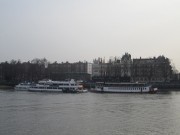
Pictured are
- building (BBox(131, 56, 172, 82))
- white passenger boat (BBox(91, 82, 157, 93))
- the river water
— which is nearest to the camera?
the river water

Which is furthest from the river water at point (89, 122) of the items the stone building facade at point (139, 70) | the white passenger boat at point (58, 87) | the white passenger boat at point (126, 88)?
the stone building facade at point (139, 70)

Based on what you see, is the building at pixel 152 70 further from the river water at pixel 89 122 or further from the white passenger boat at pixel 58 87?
the river water at pixel 89 122

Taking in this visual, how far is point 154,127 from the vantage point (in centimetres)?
3900

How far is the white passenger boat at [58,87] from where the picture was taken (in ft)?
351

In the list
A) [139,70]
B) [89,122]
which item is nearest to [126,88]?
[139,70]

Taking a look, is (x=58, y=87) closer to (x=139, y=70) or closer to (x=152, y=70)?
(x=152, y=70)

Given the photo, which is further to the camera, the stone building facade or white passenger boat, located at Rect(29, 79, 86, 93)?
the stone building facade

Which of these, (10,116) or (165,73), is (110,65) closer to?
(165,73)

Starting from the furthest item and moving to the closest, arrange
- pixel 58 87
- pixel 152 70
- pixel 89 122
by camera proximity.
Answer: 1. pixel 152 70
2. pixel 58 87
3. pixel 89 122

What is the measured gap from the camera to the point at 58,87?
10881 cm

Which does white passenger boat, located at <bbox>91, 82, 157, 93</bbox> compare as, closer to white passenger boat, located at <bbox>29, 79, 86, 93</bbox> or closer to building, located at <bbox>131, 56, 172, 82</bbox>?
white passenger boat, located at <bbox>29, 79, 86, 93</bbox>

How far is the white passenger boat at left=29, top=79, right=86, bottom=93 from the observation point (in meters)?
107

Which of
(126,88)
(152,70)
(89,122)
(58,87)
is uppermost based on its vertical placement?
(152,70)

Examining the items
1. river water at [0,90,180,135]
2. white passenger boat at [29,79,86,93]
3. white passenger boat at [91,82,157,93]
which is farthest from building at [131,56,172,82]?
river water at [0,90,180,135]
